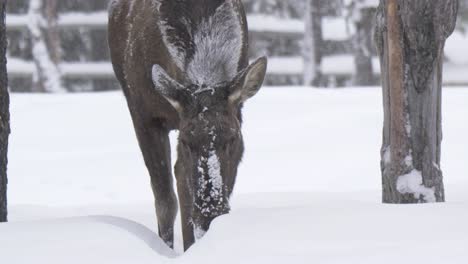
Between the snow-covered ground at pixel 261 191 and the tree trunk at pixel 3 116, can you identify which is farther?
the tree trunk at pixel 3 116

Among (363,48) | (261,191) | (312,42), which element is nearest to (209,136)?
(261,191)

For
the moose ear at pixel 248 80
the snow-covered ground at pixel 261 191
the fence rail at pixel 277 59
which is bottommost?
the fence rail at pixel 277 59

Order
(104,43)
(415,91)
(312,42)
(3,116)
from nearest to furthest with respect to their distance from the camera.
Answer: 1. (415,91)
2. (3,116)
3. (312,42)
4. (104,43)

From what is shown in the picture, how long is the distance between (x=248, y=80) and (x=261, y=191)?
15.9ft

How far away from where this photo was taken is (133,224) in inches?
203

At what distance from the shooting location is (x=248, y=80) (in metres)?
5.51

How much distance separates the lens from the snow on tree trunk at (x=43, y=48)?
23.0 m

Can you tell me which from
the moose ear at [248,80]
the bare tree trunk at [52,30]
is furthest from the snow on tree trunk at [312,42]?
the moose ear at [248,80]

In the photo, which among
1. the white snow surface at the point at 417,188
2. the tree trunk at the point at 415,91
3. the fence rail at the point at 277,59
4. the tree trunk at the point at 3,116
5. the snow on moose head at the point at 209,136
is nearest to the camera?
the snow on moose head at the point at 209,136

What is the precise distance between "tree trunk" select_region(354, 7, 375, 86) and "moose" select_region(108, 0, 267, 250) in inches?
583

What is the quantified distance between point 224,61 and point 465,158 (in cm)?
599

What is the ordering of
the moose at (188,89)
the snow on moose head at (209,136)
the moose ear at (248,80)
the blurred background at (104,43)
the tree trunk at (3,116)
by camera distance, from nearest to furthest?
the snow on moose head at (209,136) → the moose at (188,89) → the moose ear at (248,80) → the tree trunk at (3,116) → the blurred background at (104,43)

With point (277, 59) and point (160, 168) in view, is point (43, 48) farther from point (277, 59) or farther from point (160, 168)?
point (160, 168)

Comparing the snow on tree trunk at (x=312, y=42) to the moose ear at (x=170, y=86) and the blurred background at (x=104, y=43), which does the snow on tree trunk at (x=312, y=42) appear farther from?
the moose ear at (x=170, y=86)
